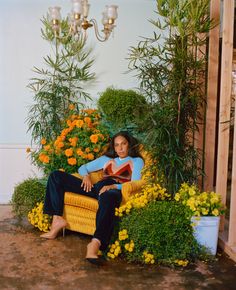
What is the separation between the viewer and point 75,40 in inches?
189

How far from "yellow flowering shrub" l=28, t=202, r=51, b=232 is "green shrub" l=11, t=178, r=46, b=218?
13cm

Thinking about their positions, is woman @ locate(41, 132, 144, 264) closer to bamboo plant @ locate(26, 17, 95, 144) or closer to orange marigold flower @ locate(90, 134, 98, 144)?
orange marigold flower @ locate(90, 134, 98, 144)

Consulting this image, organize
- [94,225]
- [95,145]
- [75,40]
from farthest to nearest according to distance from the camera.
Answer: [75,40]
[95,145]
[94,225]

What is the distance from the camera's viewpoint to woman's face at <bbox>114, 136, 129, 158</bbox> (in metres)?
3.70

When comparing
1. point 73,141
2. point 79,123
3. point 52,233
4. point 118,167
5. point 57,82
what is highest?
point 57,82

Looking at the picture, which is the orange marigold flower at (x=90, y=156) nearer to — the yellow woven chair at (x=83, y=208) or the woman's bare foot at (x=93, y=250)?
the yellow woven chair at (x=83, y=208)

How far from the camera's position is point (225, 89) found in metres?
3.48

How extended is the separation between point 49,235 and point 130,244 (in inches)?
35.7

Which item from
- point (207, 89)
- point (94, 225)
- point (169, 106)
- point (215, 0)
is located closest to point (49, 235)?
point (94, 225)

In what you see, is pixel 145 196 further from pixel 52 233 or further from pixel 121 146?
pixel 52 233

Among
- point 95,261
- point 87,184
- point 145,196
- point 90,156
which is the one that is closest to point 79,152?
point 90,156

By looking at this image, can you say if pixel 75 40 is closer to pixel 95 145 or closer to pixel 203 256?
pixel 95 145

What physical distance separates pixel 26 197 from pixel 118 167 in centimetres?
103

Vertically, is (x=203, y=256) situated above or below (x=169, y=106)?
below
